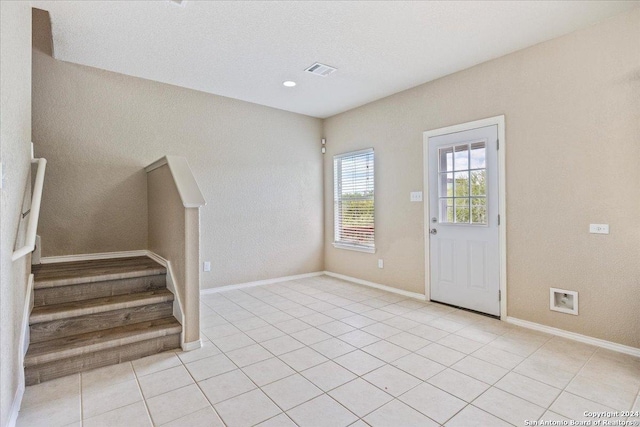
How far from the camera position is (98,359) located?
98.3 inches

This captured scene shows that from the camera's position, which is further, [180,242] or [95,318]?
[180,242]

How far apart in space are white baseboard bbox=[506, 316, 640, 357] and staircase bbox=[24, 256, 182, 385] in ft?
10.9

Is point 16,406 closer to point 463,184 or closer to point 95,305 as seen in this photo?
point 95,305

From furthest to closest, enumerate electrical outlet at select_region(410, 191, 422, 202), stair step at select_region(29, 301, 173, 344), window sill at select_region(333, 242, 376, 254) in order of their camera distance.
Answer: window sill at select_region(333, 242, 376, 254) → electrical outlet at select_region(410, 191, 422, 202) → stair step at select_region(29, 301, 173, 344)

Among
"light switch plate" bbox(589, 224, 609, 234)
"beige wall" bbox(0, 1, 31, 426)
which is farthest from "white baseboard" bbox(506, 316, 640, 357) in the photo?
"beige wall" bbox(0, 1, 31, 426)

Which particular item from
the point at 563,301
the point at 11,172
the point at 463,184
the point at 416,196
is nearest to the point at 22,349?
the point at 11,172

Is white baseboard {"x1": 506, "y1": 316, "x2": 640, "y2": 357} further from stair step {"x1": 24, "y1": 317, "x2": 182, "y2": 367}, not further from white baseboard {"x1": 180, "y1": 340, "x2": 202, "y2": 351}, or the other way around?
stair step {"x1": 24, "y1": 317, "x2": 182, "y2": 367}

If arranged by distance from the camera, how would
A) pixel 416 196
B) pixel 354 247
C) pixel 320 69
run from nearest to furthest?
pixel 320 69, pixel 416 196, pixel 354 247

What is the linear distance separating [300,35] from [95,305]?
9.71 feet

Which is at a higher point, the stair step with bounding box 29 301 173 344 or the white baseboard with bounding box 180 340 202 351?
the stair step with bounding box 29 301 173 344

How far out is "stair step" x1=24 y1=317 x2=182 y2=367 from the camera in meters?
2.30

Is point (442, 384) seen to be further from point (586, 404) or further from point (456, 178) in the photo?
point (456, 178)

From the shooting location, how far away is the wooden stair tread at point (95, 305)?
2.51 meters

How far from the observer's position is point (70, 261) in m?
3.69
